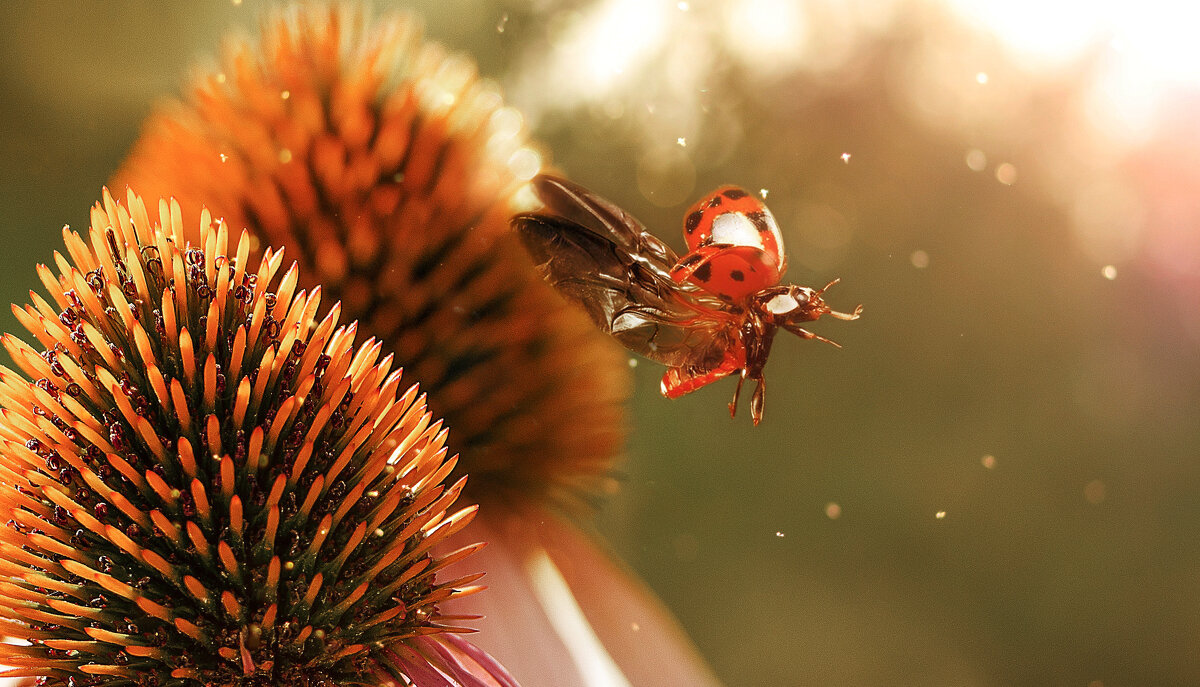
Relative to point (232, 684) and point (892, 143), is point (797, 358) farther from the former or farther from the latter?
point (232, 684)

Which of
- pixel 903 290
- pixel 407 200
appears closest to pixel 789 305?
pixel 407 200

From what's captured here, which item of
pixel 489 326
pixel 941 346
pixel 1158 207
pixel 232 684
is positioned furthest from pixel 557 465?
pixel 1158 207

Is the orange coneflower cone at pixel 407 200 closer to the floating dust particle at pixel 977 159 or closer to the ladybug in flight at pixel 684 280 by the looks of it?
the ladybug in flight at pixel 684 280

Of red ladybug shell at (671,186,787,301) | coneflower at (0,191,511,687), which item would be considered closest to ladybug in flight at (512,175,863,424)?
red ladybug shell at (671,186,787,301)

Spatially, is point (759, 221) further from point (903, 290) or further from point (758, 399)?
Result: point (903, 290)

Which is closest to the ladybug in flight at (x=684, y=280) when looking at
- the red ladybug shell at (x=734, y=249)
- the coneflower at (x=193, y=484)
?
the red ladybug shell at (x=734, y=249)

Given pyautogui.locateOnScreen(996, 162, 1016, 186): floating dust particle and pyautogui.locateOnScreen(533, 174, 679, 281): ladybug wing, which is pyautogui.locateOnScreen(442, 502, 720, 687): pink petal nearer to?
pyautogui.locateOnScreen(533, 174, 679, 281): ladybug wing

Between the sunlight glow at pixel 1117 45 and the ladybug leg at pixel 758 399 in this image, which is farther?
the sunlight glow at pixel 1117 45
